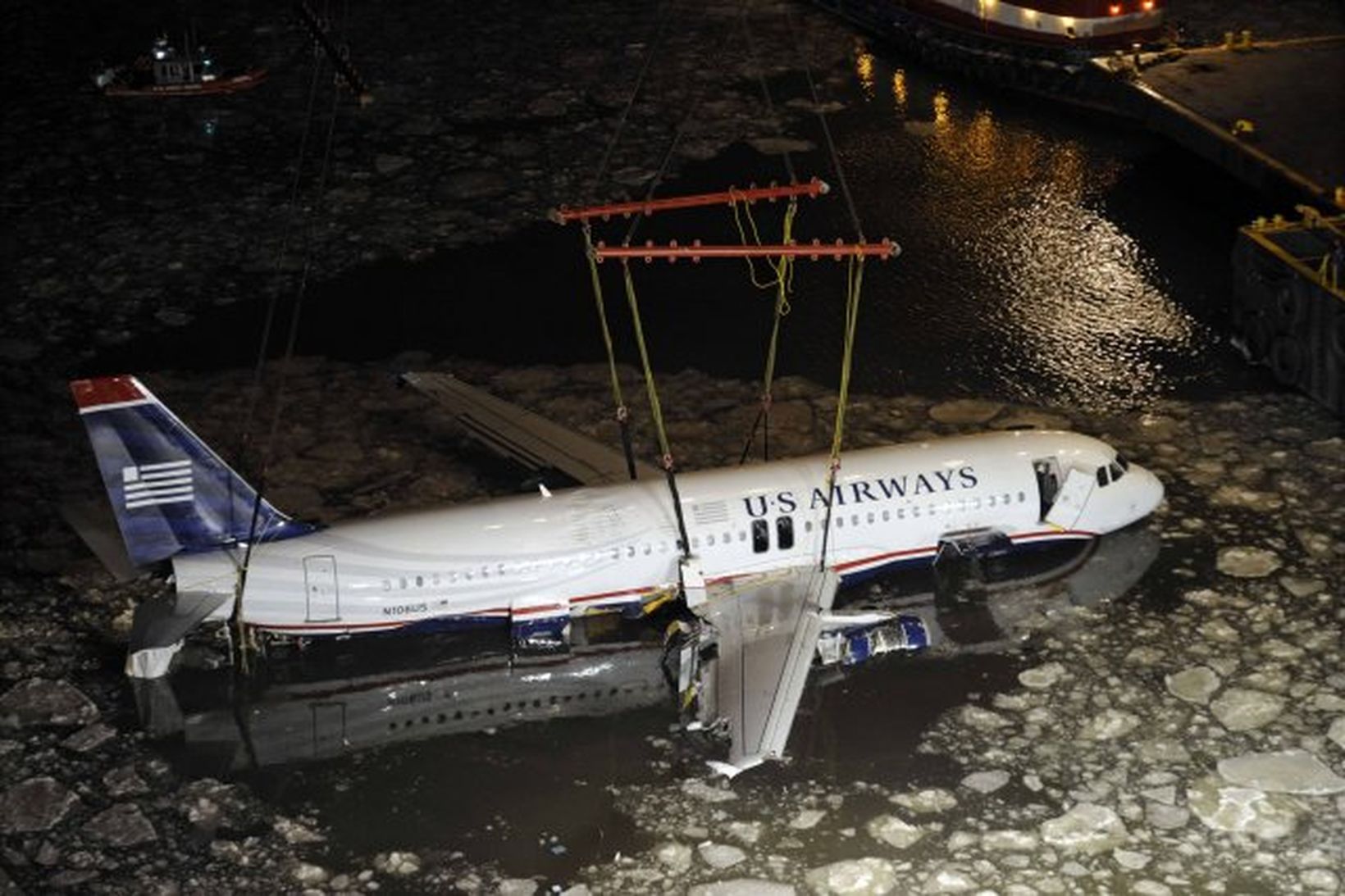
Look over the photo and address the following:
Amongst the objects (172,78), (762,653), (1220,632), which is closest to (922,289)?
(1220,632)

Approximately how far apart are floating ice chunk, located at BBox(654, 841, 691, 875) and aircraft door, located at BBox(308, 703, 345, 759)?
235 inches

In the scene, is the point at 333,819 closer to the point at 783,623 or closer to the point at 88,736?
the point at 88,736

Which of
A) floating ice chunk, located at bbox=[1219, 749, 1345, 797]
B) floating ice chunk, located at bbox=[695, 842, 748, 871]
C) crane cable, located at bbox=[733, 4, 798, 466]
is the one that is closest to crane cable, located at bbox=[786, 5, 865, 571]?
crane cable, located at bbox=[733, 4, 798, 466]

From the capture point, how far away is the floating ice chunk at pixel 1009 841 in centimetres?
2733

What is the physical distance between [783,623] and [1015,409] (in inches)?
444

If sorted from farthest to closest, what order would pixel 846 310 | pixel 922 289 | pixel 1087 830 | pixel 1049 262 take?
pixel 1049 262
pixel 922 289
pixel 846 310
pixel 1087 830

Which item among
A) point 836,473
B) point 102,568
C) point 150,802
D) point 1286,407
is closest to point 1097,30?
point 1286,407

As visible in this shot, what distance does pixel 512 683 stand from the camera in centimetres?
3188

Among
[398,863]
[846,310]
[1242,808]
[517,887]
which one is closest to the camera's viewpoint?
[517,887]

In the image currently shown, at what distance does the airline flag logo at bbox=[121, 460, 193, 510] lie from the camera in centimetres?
3084

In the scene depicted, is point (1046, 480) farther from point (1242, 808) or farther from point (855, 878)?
point (855, 878)

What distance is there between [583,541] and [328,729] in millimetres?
5242

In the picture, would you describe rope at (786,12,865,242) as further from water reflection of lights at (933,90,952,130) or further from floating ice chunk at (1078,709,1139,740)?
floating ice chunk at (1078,709,1139,740)

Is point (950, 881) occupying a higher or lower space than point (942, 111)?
lower
